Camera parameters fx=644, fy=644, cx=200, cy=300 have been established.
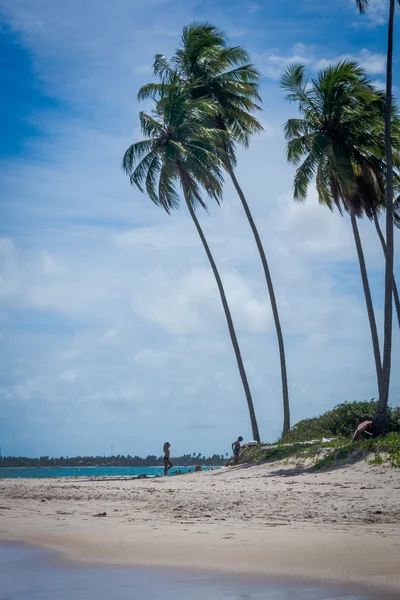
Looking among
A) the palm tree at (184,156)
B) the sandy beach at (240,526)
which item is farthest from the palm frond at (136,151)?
the sandy beach at (240,526)

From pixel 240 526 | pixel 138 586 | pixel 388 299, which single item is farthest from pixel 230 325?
pixel 138 586

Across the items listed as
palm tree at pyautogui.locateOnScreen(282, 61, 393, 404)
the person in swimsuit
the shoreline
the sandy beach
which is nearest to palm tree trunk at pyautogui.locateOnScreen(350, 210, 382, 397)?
palm tree at pyautogui.locateOnScreen(282, 61, 393, 404)

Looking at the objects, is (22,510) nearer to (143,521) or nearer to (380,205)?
(143,521)

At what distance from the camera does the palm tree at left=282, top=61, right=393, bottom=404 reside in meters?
23.7

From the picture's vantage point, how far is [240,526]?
8258 millimetres

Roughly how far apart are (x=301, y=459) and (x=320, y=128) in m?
12.7

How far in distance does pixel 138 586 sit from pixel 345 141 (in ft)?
69.8

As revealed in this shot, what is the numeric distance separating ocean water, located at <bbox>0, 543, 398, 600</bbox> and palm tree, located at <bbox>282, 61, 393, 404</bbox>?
1854cm

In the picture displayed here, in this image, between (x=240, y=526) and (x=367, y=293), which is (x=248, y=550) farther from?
(x=367, y=293)

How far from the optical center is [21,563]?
628 cm

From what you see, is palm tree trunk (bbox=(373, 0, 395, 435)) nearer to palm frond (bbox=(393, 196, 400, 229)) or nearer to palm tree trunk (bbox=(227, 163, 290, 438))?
→ palm tree trunk (bbox=(227, 163, 290, 438))

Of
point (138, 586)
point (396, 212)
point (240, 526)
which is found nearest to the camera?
point (138, 586)

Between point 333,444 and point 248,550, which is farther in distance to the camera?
point 333,444

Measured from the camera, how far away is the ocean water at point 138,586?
15.9 ft
